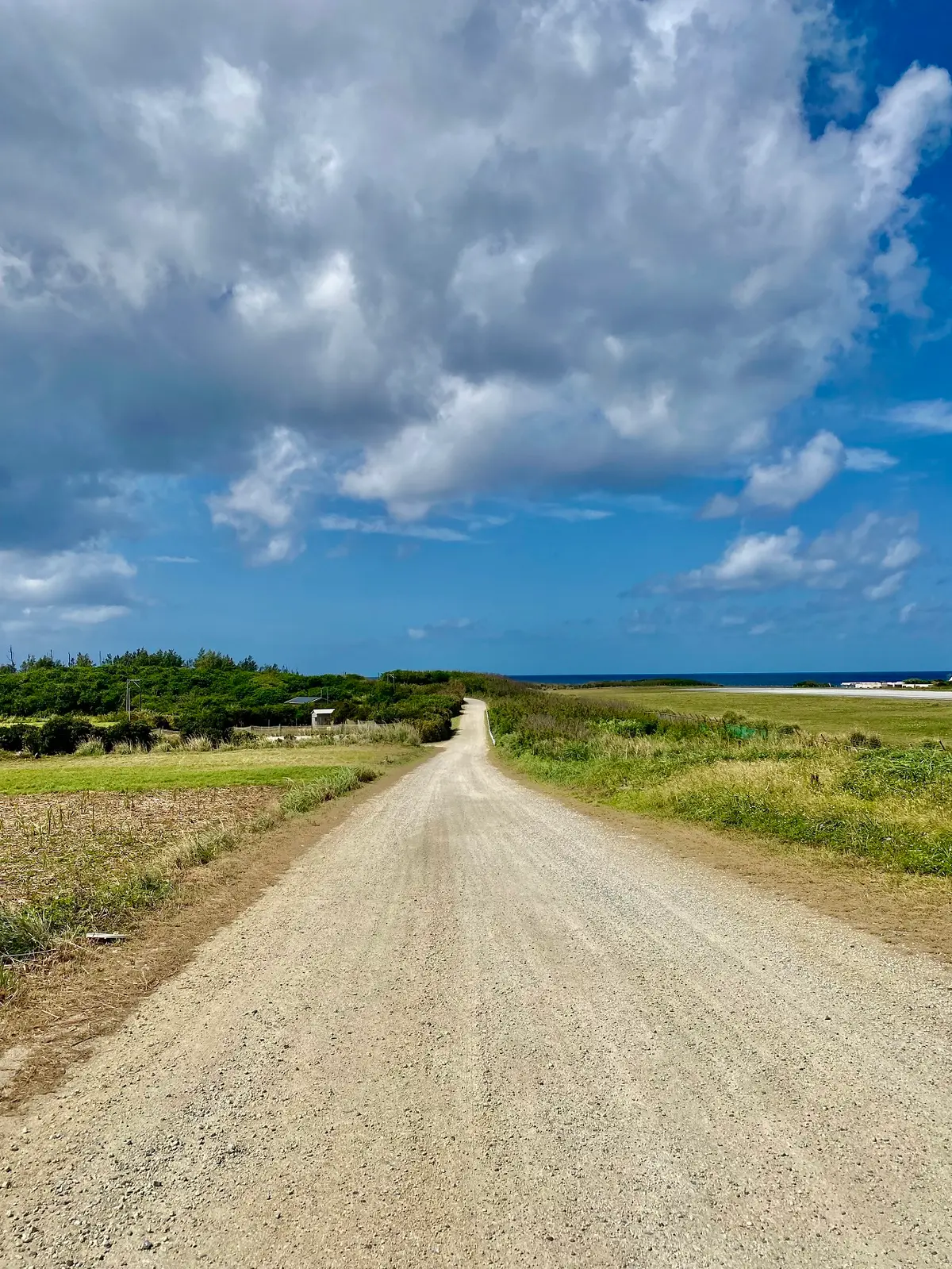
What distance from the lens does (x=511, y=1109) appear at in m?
5.16

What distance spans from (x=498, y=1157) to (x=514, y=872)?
8.51m

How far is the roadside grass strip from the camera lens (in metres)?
9.47

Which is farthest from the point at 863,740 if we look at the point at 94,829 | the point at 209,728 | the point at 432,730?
the point at 209,728

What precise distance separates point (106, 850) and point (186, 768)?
23.5 m

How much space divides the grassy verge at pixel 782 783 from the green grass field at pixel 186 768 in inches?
391

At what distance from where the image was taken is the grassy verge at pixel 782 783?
13477 mm

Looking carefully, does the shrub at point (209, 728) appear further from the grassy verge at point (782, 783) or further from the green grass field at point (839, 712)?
the green grass field at point (839, 712)

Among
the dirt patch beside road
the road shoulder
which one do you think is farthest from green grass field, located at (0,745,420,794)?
the road shoulder

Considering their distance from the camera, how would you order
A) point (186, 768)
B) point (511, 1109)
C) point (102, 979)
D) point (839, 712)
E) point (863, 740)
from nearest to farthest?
1. point (511, 1109)
2. point (102, 979)
3. point (863, 740)
4. point (186, 768)
5. point (839, 712)

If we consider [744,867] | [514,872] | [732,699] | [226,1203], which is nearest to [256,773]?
[514,872]

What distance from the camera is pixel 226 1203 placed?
13.9ft

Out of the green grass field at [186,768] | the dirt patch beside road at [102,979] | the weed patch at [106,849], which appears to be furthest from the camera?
the green grass field at [186,768]

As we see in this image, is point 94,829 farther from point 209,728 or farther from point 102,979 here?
point 209,728

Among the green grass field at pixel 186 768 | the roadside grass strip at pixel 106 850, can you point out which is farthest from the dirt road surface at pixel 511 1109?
the green grass field at pixel 186 768
